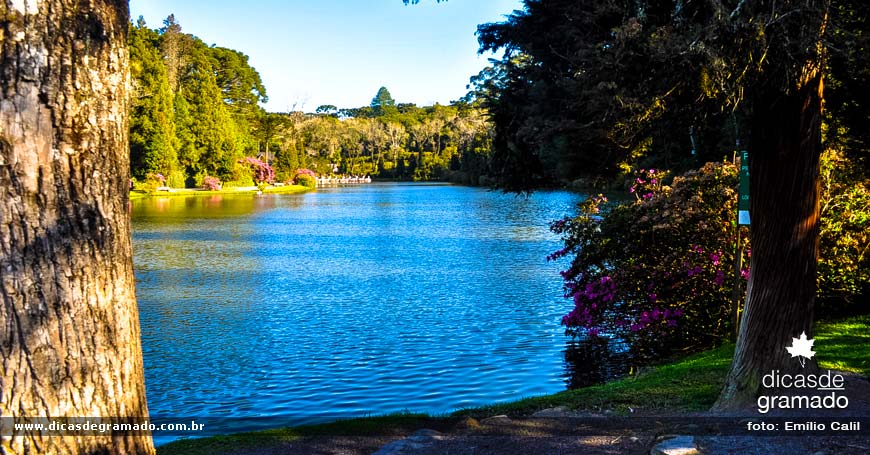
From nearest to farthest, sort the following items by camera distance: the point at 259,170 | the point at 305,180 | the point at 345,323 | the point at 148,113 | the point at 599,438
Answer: the point at 599,438 < the point at 345,323 < the point at 148,113 < the point at 259,170 < the point at 305,180

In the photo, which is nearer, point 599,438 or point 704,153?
point 599,438

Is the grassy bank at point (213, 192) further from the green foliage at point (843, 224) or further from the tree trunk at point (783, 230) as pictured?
the tree trunk at point (783, 230)

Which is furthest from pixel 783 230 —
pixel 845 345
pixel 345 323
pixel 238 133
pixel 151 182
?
pixel 238 133

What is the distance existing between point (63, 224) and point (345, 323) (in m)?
11.1

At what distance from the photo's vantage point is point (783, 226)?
5.67 meters

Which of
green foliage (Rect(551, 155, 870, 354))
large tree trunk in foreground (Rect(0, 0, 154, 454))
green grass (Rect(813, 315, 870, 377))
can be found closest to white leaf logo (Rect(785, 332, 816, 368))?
green grass (Rect(813, 315, 870, 377))

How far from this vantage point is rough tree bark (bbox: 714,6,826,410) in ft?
18.5

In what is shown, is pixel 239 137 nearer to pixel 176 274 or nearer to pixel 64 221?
pixel 176 274

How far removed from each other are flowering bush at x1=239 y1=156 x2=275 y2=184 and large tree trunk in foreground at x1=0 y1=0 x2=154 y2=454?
84649 mm

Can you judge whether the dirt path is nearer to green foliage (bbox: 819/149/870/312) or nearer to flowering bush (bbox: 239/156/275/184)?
green foliage (bbox: 819/149/870/312)

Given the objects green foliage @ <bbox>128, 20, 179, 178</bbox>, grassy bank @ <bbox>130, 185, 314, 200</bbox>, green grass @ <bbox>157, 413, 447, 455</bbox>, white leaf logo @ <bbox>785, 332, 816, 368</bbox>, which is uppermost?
green foliage @ <bbox>128, 20, 179, 178</bbox>

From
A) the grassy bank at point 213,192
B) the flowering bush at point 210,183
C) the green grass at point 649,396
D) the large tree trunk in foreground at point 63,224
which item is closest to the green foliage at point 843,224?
the green grass at point 649,396

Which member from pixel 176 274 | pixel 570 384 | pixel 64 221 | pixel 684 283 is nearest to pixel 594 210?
pixel 684 283

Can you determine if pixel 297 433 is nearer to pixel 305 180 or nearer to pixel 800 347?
pixel 800 347
